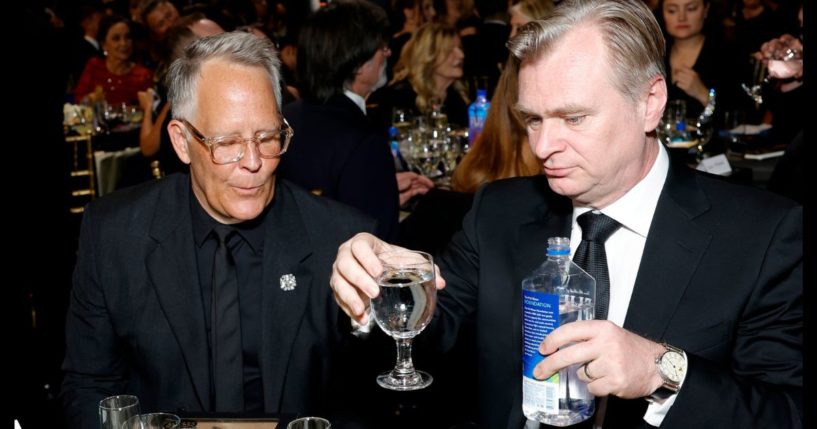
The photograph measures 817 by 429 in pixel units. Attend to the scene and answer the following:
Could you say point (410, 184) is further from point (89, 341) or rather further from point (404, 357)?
point (404, 357)

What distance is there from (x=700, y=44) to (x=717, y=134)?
89 centimetres

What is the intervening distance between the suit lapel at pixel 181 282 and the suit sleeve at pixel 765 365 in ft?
4.07

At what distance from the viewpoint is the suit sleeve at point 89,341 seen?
2352 millimetres

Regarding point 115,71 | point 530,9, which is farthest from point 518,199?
point 115,71

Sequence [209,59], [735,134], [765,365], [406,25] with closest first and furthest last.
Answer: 1. [765,365]
2. [209,59]
3. [735,134]
4. [406,25]

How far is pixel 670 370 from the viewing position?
1.67 metres

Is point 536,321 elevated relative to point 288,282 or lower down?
elevated

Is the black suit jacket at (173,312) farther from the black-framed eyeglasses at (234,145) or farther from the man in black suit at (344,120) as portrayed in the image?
the man in black suit at (344,120)

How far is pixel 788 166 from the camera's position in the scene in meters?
3.18

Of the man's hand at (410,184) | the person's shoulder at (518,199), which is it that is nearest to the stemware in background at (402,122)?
the man's hand at (410,184)

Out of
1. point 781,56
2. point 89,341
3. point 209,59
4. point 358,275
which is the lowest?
point 89,341

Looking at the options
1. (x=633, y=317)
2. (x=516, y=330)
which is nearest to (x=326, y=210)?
(x=516, y=330)

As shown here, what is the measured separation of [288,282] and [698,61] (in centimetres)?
452

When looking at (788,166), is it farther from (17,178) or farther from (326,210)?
(17,178)
